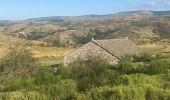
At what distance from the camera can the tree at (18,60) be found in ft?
160

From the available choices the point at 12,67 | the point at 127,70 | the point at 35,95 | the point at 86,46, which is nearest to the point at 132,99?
the point at 35,95

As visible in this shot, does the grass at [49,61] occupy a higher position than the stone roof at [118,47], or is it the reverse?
the stone roof at [118,47]

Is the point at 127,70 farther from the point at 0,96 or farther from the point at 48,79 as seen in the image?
the point at 0,96

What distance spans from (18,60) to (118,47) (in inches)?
860

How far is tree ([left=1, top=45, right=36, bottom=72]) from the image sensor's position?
4862 cm

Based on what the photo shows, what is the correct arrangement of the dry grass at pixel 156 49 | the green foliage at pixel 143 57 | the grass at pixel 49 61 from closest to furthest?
the green foliage at pixel 143 57, the grass at pixel 49 61, the dry grass at pixel 156 49

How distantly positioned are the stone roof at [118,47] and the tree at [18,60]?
16.1 meters

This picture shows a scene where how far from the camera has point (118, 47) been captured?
67.0 metres

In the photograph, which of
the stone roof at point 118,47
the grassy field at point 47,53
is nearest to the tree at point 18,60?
the stone roof at point 118,47

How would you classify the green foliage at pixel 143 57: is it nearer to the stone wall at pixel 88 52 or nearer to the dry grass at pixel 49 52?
the stone wall at pixel 88 52

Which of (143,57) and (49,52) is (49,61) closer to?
(49,52)

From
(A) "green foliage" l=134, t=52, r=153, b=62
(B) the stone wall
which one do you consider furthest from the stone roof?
(A) "green foliage" l=134, t=52, r=153, b=62

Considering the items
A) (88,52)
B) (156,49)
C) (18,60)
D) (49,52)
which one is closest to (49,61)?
(49,52)

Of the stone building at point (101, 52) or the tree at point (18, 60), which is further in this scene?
the stone building at point (101, 52)
